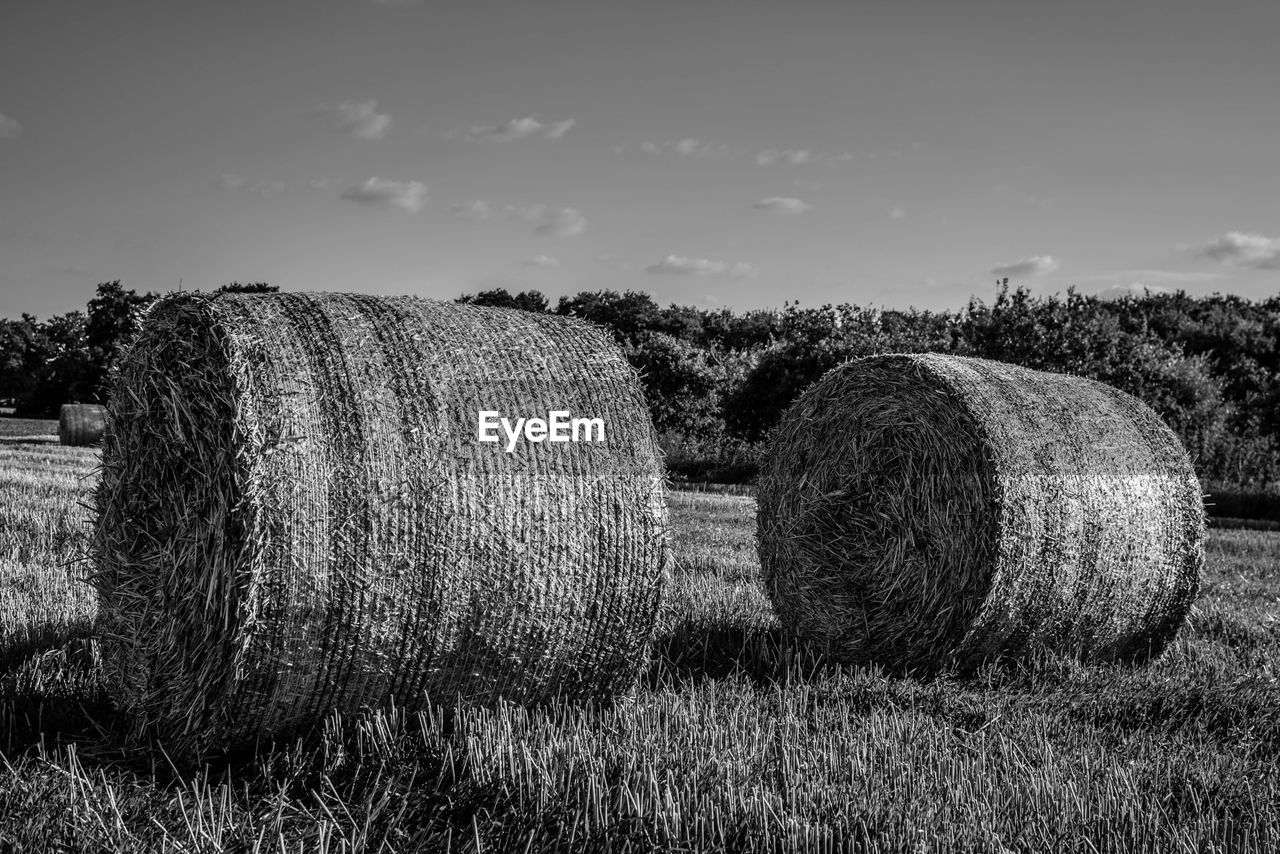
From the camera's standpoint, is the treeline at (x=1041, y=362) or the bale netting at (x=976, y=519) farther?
the treeline at (x=1041, y=362)

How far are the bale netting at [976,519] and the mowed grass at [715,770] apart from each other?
1.41ft

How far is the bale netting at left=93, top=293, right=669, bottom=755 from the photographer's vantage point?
15.5ft

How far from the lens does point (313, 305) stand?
17.4 ft

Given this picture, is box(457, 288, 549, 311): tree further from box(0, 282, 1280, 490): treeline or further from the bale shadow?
the bale shadow

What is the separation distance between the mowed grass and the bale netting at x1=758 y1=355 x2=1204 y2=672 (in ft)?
1.41

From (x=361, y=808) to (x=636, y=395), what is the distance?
2455 millimetres

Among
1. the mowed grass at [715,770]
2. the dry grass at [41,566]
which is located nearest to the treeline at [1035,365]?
the dry grass at [41,566]

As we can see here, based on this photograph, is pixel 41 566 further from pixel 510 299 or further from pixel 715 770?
pixel 510 299

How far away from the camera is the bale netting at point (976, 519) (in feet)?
22.2

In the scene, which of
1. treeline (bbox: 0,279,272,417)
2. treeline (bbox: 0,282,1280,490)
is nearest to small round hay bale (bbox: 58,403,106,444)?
A: treeline (bbox: 0,282,1280,490)

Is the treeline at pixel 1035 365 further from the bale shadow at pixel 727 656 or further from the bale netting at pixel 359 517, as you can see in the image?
the bale netting at pixel 359 517

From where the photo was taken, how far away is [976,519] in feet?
22.2

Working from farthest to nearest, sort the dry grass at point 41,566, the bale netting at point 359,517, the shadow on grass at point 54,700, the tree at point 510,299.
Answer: the tree at point 510,299 < the dry grass at point 41,566 < the shadow on grass at point 54,700 < the bale netting at point 359,517

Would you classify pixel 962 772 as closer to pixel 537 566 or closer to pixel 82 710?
pixel 537 566
